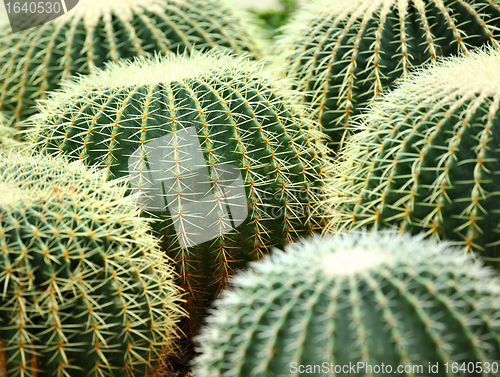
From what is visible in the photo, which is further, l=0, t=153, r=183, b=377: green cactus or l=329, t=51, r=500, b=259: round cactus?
l=329, t=51, r=500, b=259: round cactus

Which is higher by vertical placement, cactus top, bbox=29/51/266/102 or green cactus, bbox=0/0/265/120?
green cactus, bbox=0/0/265/120

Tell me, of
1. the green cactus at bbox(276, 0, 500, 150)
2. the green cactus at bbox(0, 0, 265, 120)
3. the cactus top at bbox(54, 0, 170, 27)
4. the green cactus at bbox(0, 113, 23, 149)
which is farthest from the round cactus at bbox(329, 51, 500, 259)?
the green cactus at bbox(0, 113, 23, 149)

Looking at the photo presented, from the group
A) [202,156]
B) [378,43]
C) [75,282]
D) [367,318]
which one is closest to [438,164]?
[367,318]

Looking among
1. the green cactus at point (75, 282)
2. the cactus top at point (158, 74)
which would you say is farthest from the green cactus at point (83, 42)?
the green cactus at point (75, 282)

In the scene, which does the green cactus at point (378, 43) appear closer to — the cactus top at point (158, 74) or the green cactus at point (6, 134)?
the cactus top at point (158, 74)

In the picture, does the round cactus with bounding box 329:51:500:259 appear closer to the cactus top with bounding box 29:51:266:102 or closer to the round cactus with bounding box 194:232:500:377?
the round cactus with bounding box 194:232:500:377

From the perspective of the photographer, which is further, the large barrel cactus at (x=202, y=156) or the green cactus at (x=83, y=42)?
the green cactus at (x=83, y=42)

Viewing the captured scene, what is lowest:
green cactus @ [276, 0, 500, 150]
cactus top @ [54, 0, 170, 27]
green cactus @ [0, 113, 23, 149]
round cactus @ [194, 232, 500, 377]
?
round cactus @ [194, 232, 500, 377]

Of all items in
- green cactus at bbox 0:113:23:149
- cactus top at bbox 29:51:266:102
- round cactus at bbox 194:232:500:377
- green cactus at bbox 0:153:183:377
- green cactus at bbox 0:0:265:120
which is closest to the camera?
round cactus at bbox 194:232:500:377

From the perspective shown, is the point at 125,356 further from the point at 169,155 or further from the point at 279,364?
the point at 169,155
